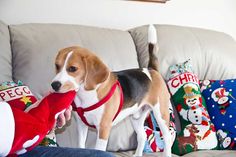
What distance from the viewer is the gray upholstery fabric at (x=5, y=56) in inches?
61.5

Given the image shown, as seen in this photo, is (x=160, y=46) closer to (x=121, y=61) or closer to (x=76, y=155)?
(x=121, y=61)

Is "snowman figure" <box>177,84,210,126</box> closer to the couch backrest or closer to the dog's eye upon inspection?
the couch backrest

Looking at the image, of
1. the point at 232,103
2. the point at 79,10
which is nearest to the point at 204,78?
the point at 232,103

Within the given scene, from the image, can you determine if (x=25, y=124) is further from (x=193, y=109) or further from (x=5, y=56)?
(x=193, y=109)

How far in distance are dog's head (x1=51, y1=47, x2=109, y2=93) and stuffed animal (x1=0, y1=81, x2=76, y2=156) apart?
0.16 m

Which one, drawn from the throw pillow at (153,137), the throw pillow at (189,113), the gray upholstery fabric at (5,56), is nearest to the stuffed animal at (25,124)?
the gray upholstery fabric at (5,56)

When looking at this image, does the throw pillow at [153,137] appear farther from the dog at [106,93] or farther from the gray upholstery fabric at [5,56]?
the gray upholstery fabric at [5,56]

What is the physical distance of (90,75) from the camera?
1364 millimetres

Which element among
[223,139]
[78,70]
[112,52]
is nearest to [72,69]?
[78,70]

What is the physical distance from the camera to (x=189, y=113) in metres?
1.92

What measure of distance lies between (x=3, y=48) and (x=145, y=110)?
0.68 meters

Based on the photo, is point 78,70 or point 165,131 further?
point 165,131

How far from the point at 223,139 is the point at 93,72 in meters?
0.87

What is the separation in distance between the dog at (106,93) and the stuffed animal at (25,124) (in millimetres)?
127
